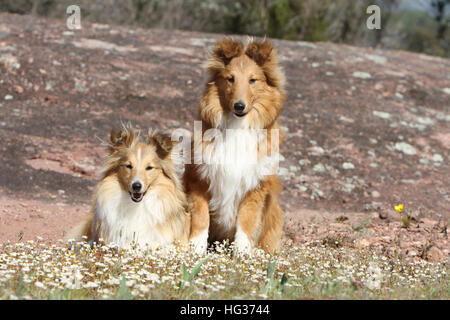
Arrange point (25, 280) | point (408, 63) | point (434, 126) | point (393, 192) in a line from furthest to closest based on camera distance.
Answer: point (408, 63) < point (434, 126) < point (393, 192) < point (25, 280)

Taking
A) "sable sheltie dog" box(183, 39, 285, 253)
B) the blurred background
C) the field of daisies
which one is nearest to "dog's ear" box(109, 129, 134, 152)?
"sable sheltie dog" box(183, 39, 285, 253)

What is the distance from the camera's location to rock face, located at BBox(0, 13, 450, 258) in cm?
841

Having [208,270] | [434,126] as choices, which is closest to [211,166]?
[208,270]

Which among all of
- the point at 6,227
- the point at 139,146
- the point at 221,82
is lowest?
the point at 6,227

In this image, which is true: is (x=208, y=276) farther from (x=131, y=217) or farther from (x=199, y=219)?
(x=131, y=217)

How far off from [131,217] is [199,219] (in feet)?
2.23

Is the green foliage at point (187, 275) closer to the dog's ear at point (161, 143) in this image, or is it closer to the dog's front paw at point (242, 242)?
the dog's front paw at point (242, 242)

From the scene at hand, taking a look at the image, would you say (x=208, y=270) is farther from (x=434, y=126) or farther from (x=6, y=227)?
(x=434, y=126)

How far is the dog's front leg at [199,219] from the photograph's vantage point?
5.43m

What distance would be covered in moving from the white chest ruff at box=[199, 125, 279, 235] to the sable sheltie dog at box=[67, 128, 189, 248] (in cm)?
40

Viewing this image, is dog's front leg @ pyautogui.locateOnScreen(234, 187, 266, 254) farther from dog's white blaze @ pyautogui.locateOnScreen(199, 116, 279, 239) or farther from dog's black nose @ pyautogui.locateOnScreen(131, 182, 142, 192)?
dog's black nose @ pyautogui.locateOnScreen(131, 182, 142, 192)

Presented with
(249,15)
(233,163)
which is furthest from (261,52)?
(249,15)
